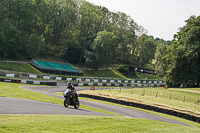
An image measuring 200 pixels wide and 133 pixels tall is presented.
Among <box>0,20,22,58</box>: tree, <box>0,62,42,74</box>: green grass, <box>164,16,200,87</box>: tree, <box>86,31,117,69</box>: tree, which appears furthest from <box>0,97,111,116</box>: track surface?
<box>86,31,117,69</box>: tree

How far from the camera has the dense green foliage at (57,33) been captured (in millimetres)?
63519

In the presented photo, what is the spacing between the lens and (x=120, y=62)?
104000 mm

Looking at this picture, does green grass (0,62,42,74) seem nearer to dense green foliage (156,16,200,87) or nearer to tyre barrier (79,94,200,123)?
tyre barrier (79,94,200,123)

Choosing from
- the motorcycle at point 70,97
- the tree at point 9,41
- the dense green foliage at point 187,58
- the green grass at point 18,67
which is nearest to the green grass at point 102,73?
the green grass at point 18,67

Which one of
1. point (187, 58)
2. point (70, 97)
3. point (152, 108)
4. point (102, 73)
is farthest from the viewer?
point (102, 73)

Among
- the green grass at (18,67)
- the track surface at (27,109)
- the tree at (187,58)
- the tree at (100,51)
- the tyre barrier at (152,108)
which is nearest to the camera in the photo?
the track surface at (27,109)

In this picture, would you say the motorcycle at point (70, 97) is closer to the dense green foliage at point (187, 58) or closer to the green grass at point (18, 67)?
the green grass at point (18, 67)

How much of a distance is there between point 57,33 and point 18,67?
114 feet

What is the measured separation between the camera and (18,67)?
56.0 meters

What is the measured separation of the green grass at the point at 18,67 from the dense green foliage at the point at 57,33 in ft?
17.5

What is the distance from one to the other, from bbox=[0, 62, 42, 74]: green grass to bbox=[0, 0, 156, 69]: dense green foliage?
5.33 metres

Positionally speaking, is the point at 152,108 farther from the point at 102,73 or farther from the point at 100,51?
the point at 100,51

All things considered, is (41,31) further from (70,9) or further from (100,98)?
(100,98)

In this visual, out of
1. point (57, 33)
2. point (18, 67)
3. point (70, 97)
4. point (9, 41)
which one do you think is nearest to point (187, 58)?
point (70, 97)
